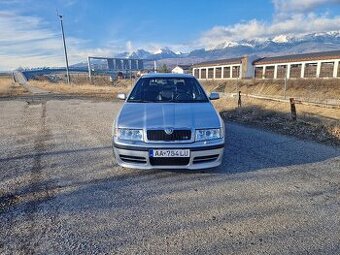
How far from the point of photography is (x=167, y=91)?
5.55 meters

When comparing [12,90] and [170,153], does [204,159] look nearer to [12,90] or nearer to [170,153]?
[170,153]

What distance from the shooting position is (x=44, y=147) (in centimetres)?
608

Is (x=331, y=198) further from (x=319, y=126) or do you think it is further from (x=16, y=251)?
(x=319, y=126)

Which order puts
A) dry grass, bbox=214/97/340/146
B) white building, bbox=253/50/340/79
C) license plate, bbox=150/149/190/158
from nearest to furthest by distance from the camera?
license plate, bbox=150/149/190/158
dry grass, bbox=214/97/340/146
white building, bbox=253/50/340/79

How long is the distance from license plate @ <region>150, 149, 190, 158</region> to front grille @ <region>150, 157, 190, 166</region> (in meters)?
0.06

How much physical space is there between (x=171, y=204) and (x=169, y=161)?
2.41 feet

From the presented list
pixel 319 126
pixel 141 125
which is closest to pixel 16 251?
pixel 141 125

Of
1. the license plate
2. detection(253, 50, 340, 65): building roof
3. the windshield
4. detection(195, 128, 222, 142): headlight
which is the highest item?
detection(253, 50, 340, 65): building roof

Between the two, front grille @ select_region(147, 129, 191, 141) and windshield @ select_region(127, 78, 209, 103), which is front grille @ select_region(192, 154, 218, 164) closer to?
front grille @ select_region(147, 129, 191, 141)

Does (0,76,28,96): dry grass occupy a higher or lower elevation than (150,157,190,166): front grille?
lower

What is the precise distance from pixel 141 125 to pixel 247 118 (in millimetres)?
5999

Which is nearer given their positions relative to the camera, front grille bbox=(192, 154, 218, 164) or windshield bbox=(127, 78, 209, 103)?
front grille bbox=(192, 154, 218, 164)

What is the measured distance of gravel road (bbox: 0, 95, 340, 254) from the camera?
8.81 feet

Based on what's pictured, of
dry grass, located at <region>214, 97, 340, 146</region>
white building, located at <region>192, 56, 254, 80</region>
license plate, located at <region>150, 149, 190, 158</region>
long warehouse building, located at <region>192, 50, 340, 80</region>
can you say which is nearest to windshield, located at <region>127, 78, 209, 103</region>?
license plate, located at <region>150, 149, 190, 158</region>
